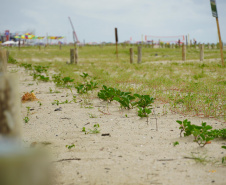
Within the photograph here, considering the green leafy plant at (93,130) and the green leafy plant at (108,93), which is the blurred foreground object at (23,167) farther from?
the green leafy plant at (108,93)

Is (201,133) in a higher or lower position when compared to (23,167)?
lower

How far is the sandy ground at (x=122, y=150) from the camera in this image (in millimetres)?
2256

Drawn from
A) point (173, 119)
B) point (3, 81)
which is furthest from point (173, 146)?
point (3, 81)

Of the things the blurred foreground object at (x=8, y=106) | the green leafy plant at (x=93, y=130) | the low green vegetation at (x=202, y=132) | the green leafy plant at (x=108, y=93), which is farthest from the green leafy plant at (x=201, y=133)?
the blurred foreground object at (x=8, y=106)

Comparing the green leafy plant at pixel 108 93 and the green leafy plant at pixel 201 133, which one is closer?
the green leafy plant at pixel 201 133

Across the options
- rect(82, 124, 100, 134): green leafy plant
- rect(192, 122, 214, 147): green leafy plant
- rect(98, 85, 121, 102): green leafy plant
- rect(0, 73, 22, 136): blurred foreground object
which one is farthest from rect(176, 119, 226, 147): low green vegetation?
rect(0, 73, 22, 136): blurred foreground object

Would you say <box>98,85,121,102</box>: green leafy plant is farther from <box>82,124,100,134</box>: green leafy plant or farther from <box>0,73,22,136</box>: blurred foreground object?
<box>0,73,22,136</box>: blurred foreground object

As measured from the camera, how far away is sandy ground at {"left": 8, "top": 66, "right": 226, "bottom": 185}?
2.26m

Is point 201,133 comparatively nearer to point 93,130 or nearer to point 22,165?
point 93,130

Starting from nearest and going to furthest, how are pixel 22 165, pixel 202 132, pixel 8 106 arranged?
pixel 22 165
pixel 8 106
pixel 202 132

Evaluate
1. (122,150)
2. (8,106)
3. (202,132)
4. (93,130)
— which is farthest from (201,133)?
(8,106)

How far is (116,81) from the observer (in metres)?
7.72

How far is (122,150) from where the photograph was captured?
284cm

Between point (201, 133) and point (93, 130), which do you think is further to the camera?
point (93, 130)
